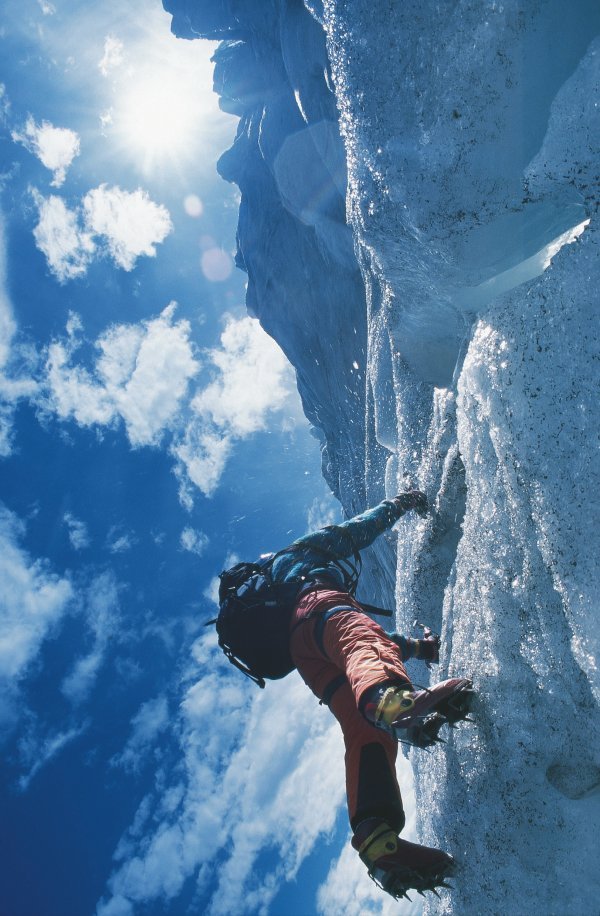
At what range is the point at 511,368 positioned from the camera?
237 centimetres

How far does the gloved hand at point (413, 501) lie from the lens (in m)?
4.85

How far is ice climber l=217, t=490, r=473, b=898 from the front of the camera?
2260 millimetres

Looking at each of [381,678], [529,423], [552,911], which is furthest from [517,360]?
[552,911]

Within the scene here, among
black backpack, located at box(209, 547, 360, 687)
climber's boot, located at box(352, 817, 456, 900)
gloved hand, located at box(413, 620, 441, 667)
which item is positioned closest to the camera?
climber's boot, located at box(352, 817, 456, 900)

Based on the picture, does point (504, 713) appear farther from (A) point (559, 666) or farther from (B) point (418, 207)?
(B) point (418, 207)

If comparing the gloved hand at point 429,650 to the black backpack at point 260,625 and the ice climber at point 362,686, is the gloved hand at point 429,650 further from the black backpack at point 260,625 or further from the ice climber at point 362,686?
the black backpack at point 260,625

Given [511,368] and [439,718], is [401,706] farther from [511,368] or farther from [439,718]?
[511,368]

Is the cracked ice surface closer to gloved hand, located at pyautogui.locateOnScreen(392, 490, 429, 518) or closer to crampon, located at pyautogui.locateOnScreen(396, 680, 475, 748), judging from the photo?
crampon, located at pyautogui.locateOnScreen(396, 680, 475, 748)

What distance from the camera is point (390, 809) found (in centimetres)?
234

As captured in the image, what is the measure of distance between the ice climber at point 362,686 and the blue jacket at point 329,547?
0.01 m

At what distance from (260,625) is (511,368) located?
246 centimetres

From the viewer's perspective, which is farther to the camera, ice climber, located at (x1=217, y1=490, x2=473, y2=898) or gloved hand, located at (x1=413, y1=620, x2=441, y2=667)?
gloved hand, located at (x1=413, y1=620, x2=441, y2=667)

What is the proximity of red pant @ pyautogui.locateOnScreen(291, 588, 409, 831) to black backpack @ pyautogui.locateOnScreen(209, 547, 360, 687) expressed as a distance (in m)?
0.16

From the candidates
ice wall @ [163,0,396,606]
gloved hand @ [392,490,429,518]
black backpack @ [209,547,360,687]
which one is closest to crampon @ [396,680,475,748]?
black backpack @ [209,547,360,687]
